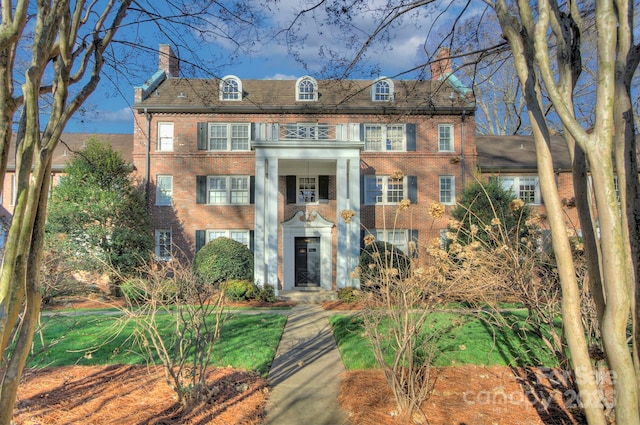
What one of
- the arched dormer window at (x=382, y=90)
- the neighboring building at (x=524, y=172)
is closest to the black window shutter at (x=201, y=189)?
the arched dormer window at (x=382, y=90)

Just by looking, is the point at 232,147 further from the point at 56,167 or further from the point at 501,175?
the point at 501,175

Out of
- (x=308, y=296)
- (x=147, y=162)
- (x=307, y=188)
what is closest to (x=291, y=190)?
(x=307, y=188)

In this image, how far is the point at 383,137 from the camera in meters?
18.2

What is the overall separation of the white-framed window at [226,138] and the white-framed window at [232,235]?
3.72 m

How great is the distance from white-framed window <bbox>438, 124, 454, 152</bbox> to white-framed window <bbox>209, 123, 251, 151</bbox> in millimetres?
8742

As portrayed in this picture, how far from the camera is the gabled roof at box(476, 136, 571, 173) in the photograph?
1853 centimetres

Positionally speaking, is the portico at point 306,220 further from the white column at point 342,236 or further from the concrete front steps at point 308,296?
the concrete front steps at point 308,296

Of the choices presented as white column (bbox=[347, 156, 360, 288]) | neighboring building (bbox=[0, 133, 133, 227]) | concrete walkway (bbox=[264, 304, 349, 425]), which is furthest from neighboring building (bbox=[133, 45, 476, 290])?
concrete walkway (bbox=[264, 304, 349, 425])

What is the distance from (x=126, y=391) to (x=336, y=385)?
2.67 metres

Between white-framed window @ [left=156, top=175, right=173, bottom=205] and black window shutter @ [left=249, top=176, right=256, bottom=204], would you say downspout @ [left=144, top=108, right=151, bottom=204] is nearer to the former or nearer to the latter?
white-framed window @ [left=156, top=175, right=173, bottom=205]

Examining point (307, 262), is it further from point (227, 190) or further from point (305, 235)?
point (227, 190)

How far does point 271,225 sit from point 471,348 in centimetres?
972

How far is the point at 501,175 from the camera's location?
61.5 ft

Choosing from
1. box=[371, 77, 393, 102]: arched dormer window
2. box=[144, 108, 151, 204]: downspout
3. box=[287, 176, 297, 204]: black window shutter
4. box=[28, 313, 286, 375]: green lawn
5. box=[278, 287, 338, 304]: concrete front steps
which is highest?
box=[371, 77, 393, 102]: arched dormer window
